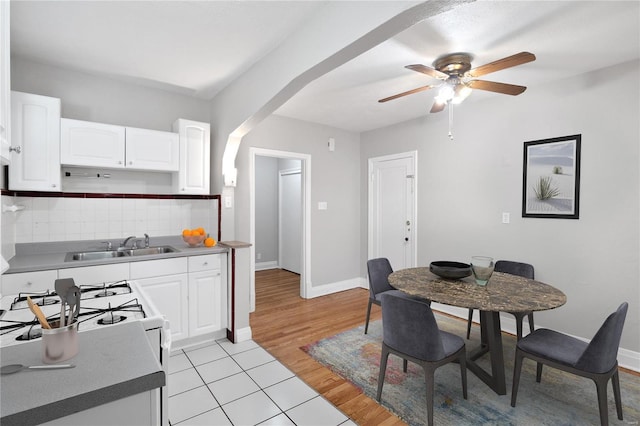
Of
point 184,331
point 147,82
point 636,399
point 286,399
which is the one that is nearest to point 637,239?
point 636,399

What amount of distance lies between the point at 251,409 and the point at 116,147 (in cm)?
244

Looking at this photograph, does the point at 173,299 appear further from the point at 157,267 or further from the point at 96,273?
the point at 96,273

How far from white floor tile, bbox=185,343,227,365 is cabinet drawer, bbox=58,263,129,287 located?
0.86 meters

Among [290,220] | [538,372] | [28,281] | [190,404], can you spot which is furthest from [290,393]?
[290,220]

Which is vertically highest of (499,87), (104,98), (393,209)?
(104,98)

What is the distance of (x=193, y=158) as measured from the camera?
3213 mm

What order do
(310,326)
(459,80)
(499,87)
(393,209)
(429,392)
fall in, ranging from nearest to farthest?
(429,392), (499,87), (459,80), (310,326), (393,209)

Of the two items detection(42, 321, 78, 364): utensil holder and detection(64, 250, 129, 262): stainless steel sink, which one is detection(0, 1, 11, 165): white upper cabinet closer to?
detection(42, 321, 78, 364): utensil holder

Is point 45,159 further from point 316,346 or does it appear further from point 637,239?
point 637,239

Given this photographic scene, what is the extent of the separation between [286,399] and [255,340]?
0.98 meters

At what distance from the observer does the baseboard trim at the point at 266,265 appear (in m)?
6.04

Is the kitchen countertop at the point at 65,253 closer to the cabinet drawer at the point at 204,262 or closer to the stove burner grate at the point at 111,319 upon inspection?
the cabinet drawer at the point at 204,262

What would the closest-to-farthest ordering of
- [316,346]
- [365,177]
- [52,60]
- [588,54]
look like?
1. [588,54]
2. [52,60]
3. [316,346]
4. [365,177]

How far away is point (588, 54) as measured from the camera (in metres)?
2.43
